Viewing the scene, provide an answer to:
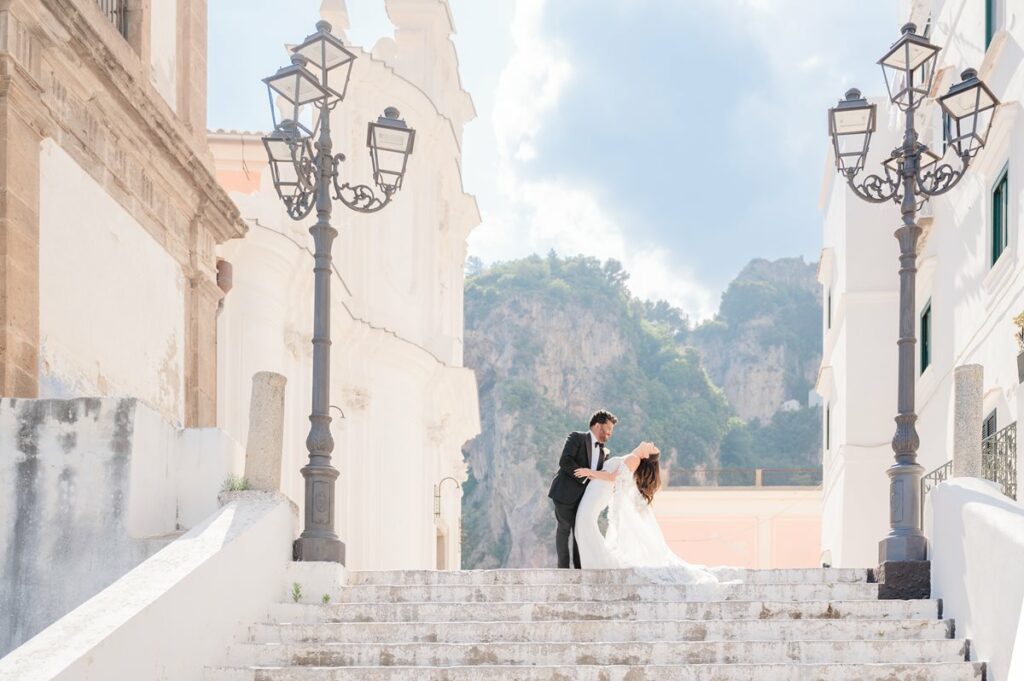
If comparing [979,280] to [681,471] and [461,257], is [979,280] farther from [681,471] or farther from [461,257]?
[681,471]

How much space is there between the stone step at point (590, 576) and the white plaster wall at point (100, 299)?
14.0ft

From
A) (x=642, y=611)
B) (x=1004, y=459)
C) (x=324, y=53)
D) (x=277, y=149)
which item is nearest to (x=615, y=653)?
(x=642, y=611)

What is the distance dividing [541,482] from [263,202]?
6800cm

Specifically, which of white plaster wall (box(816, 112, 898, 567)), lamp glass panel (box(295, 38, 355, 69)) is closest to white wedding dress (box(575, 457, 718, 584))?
lamp glass panel (box(295, 38, 355, 69))

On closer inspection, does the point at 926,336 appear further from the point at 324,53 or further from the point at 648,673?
the point at 648,673

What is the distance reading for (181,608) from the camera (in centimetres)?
960

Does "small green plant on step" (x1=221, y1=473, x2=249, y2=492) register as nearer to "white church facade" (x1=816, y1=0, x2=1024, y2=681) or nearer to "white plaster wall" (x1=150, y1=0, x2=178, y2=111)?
"white church facade" (x1=816, y1=0, x2=1024, y2=681)

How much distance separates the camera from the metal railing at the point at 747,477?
5381 cm

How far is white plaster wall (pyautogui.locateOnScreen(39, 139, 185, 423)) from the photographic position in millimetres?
14797

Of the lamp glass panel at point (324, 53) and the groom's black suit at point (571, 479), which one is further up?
the lamp glass panel at point (324, 53)

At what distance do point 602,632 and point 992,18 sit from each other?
519 inches

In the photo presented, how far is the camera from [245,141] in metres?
32.0

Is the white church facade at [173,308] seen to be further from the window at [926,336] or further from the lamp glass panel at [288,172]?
the window at [926,336]

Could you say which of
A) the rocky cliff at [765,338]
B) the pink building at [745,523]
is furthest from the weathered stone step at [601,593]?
the rocky cliff at [765,338]
